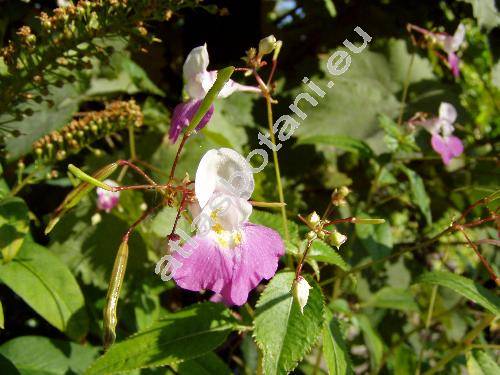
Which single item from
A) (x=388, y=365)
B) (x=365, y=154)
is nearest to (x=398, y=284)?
(x=388, y=365)

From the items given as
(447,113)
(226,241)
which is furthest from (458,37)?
(226,241)

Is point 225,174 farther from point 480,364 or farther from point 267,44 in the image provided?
point 480,364

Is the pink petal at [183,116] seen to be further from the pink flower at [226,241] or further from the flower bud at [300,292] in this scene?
the flower bud at [300,292]

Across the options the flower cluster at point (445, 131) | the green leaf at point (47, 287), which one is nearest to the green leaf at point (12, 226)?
the green leaf at point (47, 287)

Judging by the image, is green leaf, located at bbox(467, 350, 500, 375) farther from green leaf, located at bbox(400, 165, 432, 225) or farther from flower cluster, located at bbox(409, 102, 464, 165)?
flower cluster, located at bbox(409, 102, 464, 165)

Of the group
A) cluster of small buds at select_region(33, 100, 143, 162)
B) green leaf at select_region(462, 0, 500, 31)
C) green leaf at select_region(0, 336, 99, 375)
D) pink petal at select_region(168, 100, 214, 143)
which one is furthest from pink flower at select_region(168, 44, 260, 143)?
green leaf at select_region(462, 0, 500, 31)
